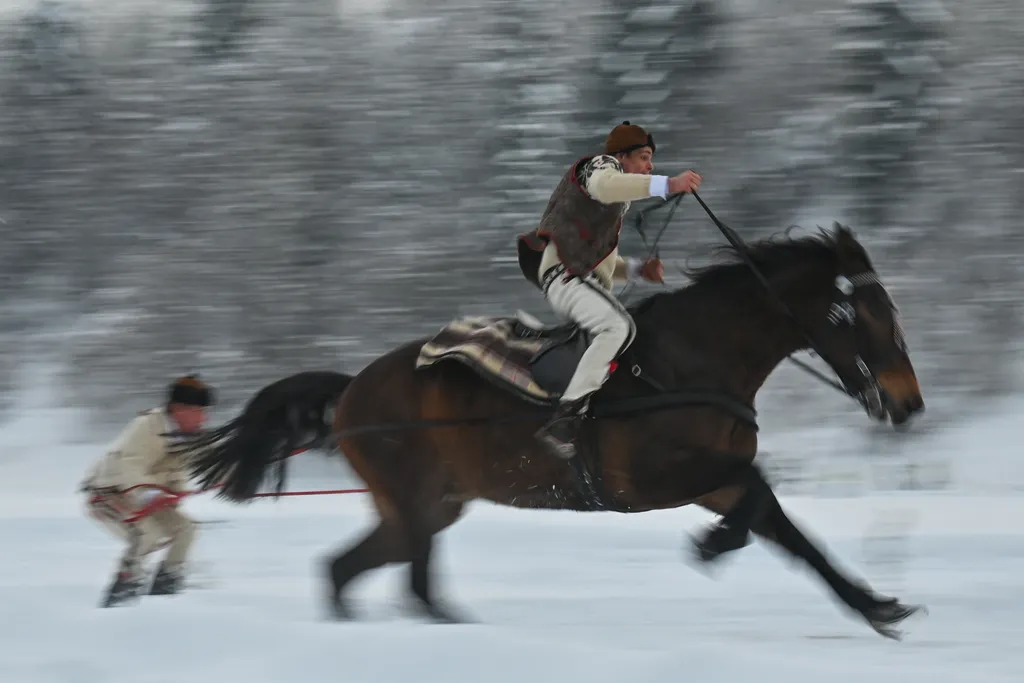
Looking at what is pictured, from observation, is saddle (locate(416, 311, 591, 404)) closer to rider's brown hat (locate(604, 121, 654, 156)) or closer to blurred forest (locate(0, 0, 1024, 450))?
rider's brown hat (locate(604, 121, 654, 156))

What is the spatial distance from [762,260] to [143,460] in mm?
3247

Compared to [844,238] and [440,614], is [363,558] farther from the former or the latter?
[844,238]

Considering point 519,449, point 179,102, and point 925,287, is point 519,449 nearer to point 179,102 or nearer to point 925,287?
point 925,287

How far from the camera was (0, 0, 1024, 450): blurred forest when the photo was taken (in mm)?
14469

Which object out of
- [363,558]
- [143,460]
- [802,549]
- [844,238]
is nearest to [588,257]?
[844,238]

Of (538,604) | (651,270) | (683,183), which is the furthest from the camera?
(538,604)

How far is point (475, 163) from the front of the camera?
1565cm

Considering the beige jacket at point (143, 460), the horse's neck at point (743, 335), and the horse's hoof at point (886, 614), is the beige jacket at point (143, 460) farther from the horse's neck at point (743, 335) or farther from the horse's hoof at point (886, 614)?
the horse's hoof at point (886, 614)

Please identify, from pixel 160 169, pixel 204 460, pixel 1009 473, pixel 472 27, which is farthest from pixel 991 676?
pixel 160 169

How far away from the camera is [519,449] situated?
17.4 feet

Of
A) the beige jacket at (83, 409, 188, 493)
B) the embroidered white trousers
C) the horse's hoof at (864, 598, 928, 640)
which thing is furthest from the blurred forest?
the horse's hoof at (864, 598, 928, 640)

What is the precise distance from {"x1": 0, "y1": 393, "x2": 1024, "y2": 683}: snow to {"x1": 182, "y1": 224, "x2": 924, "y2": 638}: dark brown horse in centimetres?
40

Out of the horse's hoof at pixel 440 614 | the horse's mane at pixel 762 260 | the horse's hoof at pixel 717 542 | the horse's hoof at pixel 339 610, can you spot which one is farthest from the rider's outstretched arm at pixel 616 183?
the horse's hoof at pixel 339 610

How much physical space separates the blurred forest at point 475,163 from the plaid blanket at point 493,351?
857cm
